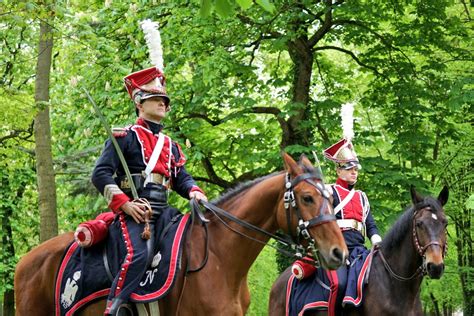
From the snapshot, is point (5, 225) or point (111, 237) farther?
point (5, 225)

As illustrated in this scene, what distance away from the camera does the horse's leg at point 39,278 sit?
7.25 metres

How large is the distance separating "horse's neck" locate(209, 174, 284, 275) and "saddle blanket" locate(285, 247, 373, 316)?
280 centimetres

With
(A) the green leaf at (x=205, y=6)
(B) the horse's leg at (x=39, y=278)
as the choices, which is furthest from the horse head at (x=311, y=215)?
(B) the horse's leg at (x=39, y=278)

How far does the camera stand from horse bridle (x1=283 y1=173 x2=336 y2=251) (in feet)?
19.5

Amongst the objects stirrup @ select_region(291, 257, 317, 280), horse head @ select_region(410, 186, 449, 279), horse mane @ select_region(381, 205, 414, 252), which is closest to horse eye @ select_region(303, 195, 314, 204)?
horse head @ select_region(410, 186, 449, 279)

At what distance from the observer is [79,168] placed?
16.1m

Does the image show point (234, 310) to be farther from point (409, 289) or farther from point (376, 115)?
point (376, 115)

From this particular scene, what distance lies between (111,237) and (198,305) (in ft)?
3.53

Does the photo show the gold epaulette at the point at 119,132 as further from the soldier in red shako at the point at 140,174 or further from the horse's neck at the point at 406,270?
the horse's neck at the point at 406,270

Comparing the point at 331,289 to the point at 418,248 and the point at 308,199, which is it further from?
the point at 308,199

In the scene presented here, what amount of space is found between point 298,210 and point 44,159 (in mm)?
7283

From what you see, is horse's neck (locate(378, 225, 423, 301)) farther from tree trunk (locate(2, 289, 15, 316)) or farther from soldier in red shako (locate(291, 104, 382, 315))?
tree trunk (locate(2, 289, 15, 316))

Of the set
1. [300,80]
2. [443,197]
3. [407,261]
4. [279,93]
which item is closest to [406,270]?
[407,261]

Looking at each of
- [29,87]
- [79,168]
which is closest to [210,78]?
[79,168]
